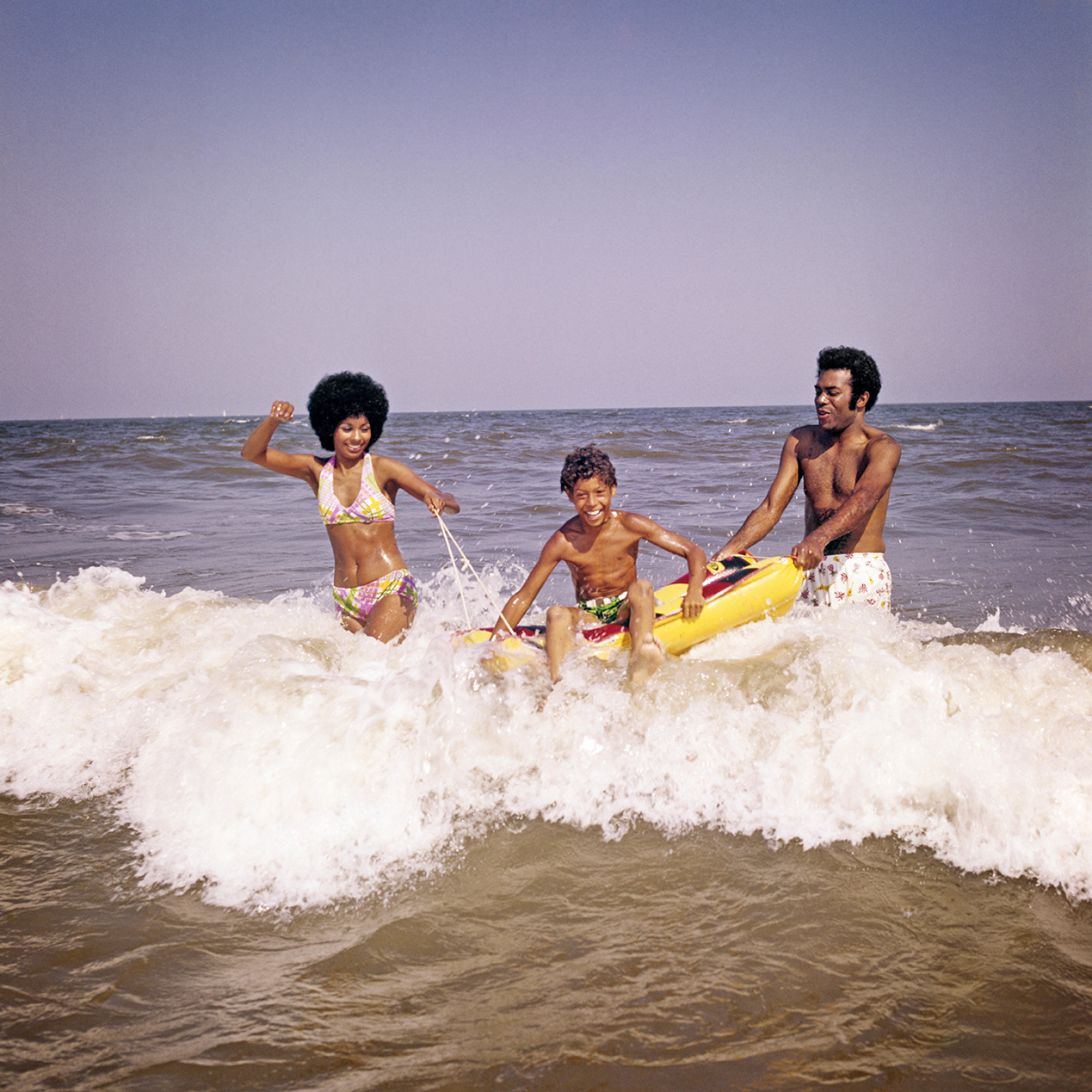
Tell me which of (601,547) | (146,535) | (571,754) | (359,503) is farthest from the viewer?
(146,535)

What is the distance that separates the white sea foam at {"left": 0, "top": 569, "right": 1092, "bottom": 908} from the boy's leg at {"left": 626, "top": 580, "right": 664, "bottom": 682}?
83 millimetres

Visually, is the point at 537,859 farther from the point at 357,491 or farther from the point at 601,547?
the point at 357,491

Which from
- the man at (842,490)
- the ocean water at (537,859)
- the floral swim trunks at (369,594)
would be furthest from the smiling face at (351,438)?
the man at (842,490)

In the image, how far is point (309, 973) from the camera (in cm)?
266

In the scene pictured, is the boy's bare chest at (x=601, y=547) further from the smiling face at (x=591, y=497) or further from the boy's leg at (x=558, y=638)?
the boy's leg at (x=558, y=638)

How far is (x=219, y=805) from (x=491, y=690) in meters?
1.34

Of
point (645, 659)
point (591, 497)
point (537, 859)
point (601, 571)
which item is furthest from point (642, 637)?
point (537, 859)

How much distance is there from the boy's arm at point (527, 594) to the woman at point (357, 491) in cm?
77

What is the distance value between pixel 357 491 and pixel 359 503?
7 centimetres

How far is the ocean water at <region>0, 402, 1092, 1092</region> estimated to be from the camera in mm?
2334

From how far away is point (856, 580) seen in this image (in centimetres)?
490

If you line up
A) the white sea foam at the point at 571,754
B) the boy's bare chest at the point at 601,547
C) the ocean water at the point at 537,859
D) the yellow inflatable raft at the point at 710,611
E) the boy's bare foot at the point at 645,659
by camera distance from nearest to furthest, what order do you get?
the ocean water at the point at 537,859 → the white sea foam at the point at 571,754 → the boy's bare foot at the point at 645,659 → the yellow inflatable raft at the point at 710,611 → the boy's bare chest at the point at 601,547

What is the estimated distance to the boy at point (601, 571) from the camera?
14.0ft

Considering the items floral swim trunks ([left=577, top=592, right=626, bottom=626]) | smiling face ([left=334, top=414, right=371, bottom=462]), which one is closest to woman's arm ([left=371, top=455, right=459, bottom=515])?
smiling face ([left=334, top=414, right=371, bottom=462])
